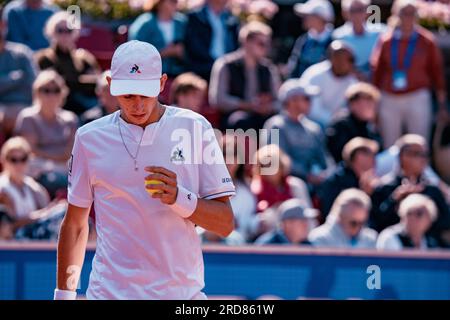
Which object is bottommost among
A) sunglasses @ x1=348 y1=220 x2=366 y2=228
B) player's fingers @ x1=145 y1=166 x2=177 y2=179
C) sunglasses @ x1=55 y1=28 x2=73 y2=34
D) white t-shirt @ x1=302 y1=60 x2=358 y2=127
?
player's fingers @ x1=145 y1=166 x2=177 y2=179

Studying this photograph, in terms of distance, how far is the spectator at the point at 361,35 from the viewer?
1159 centimetres

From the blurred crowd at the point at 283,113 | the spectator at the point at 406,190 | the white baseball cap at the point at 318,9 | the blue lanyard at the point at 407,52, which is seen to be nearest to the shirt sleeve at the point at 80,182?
the blurred crowd at the point at 283,113

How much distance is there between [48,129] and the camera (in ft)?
33.6

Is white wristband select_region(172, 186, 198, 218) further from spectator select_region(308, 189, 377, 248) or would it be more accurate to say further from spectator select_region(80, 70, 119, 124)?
spectator select_region(80, 70, 119, 124)

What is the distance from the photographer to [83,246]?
5.43m

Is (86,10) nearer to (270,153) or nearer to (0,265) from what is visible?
(270,153)

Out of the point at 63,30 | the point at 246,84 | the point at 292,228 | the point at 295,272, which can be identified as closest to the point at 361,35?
the point at 246,84

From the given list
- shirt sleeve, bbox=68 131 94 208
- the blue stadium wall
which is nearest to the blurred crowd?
the blue stadium wall

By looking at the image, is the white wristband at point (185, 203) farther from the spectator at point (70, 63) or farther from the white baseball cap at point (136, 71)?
the spectator at point (70, 63)

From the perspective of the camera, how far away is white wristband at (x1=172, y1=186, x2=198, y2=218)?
4977mm

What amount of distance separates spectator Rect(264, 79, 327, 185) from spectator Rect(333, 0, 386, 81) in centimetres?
114

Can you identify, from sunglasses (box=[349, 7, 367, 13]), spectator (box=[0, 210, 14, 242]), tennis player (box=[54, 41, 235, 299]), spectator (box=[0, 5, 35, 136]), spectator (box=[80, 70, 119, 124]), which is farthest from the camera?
sunglasses (box=[349, 7, 367, 13])

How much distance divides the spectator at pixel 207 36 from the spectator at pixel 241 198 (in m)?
1.74
